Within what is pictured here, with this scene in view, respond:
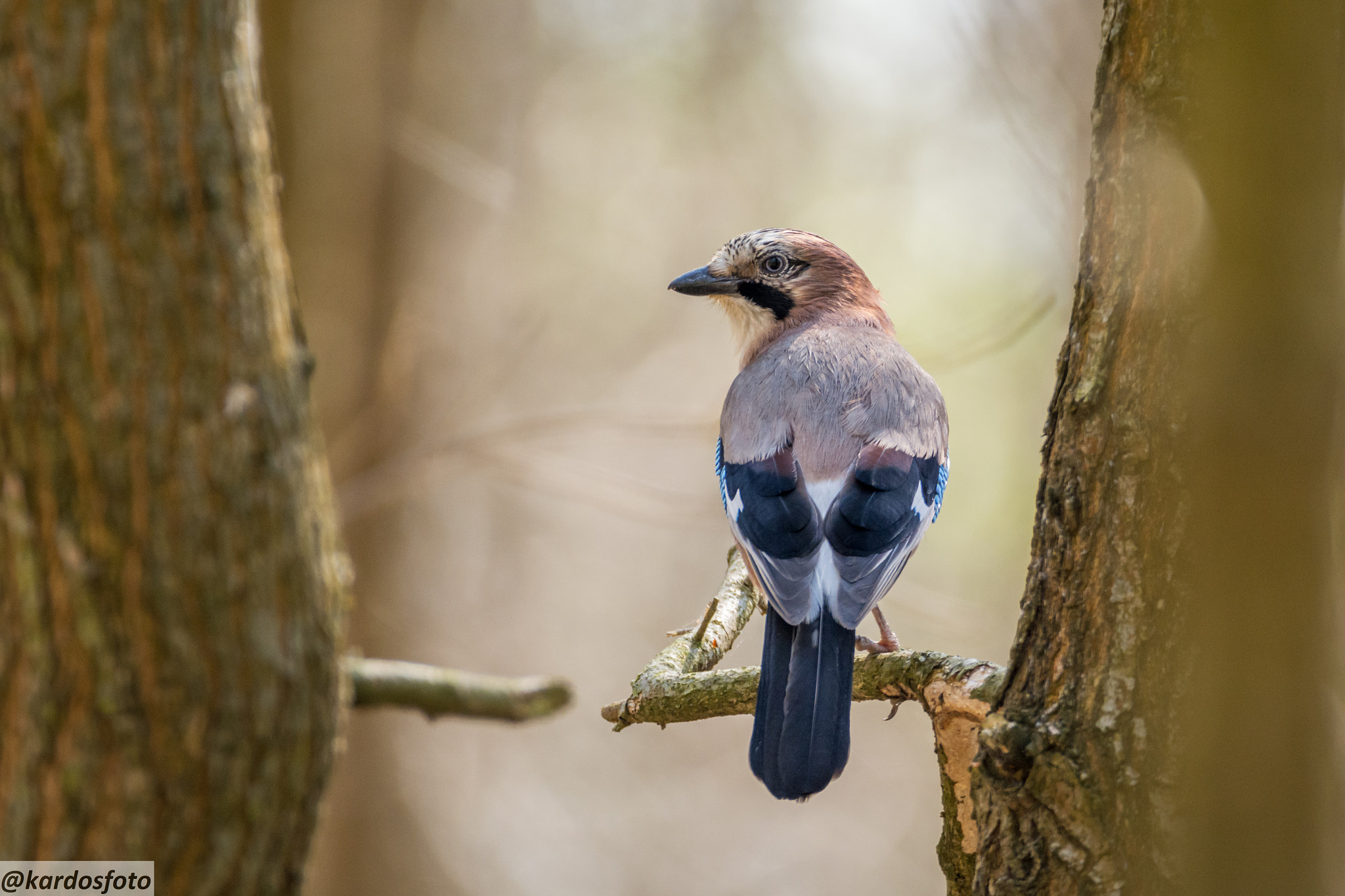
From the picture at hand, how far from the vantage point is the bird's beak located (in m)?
4.07

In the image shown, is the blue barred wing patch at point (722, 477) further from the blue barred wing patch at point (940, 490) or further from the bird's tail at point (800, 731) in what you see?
the bird's tail at point (800, 731)

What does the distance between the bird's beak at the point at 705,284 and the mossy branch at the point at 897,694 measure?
1.32 meters

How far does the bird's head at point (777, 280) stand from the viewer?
410cm

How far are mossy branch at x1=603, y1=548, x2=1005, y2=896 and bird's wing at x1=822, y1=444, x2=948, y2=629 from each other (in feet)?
0.58

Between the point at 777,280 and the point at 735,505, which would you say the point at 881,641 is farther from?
the point at 777,280

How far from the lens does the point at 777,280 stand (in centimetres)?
412

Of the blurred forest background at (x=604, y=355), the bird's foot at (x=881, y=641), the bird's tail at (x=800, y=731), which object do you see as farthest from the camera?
the blurred forest background at (x=604, y=355)

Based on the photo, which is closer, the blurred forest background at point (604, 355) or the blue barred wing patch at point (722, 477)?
the blue barred wing patch at point (722, 477)

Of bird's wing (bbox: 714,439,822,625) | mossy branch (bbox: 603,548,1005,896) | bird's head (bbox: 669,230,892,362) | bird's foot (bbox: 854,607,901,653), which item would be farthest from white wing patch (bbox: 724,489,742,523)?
bird's head (bbox: 669,230,892,362)

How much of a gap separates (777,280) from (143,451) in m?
2.56

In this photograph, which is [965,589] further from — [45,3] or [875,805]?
[45,3]

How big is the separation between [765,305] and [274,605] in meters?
2.41

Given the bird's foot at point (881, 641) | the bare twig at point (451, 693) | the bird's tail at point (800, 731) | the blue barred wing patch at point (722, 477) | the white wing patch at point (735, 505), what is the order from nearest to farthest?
the bird's tail at point (800, 731) → the bare twig at point (451, 693) → the bird's foot at point (881, 641) → the white wing patch at point (735, 505) → the blue barred wing patch at point (722, 477)

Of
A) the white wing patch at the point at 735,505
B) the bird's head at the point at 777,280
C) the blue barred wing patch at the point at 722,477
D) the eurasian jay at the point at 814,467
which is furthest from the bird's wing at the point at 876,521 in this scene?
the bird's head at the point at 777,280
